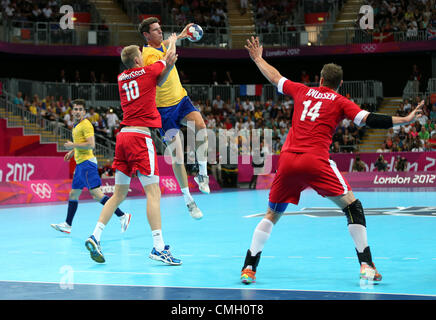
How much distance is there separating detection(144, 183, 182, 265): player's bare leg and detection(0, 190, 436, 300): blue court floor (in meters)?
0.16

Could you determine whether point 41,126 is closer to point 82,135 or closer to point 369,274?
point 82,135

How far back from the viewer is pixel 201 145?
9609 mm

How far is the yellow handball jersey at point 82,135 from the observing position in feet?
38.8

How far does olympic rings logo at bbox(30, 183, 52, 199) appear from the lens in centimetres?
2017

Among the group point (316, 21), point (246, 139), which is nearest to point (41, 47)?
point (246, 139)

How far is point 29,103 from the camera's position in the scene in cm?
2923

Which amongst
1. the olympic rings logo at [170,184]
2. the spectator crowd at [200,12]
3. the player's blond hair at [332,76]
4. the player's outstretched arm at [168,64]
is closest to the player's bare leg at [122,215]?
the player's outstretched arm at [168,64]

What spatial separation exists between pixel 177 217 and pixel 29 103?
16958 millimetres

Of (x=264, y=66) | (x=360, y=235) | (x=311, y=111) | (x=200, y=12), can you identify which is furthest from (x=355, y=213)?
(x=200, y=12)

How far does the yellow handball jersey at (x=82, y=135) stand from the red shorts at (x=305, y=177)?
5932mm

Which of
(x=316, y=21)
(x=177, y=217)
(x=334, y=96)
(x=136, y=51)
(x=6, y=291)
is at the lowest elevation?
(x=177, y=217)

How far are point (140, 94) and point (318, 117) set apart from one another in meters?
2.59

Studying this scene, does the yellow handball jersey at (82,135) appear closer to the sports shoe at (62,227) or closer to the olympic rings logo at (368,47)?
the sports shoe at (62,227)
